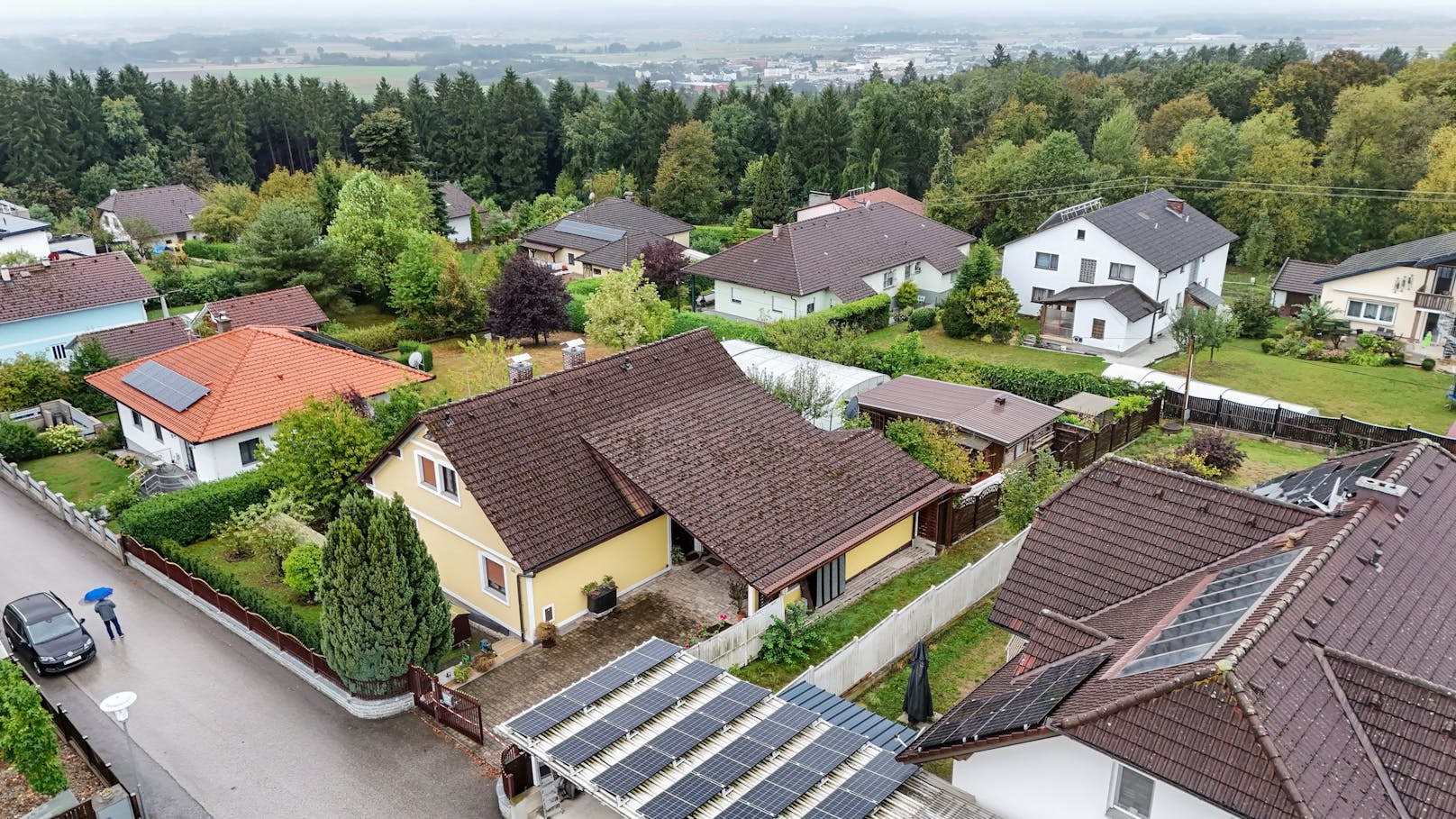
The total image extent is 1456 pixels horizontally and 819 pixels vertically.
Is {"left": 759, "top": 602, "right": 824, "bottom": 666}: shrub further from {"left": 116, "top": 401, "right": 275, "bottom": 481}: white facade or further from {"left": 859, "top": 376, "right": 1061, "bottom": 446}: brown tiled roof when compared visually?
{"left": 116, "top": 401, "right": 275, "bottom": 481}: white facade

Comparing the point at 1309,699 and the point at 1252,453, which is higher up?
the point at 1309,699

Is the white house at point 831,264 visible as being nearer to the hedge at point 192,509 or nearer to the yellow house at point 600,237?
the yellow house at point 600,237

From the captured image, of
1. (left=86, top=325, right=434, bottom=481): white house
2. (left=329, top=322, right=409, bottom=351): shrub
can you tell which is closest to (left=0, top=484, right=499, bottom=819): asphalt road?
(left=86, top=325, right=434, bottom=481): white house

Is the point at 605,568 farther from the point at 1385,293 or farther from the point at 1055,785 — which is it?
the point at 1385,293

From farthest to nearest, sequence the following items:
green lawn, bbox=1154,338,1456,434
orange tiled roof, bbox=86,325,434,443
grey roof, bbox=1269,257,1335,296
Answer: grey roof, bbox=1269,257,1335,296 → green lawn, bbox=1154,338,1456,434 → orange tiled roof, bbox=86,325,434,443

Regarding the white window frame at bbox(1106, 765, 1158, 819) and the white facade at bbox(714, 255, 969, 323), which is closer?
the white window frame at bbox(1106, 765, 1158, 819)

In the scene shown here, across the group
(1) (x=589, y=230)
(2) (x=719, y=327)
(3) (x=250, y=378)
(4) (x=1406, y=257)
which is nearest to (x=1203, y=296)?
(4) (x=1406, y=257)

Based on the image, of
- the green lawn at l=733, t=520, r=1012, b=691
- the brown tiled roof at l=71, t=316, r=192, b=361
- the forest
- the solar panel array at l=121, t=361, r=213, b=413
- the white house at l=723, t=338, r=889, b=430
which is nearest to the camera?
the green lawn at l=733, t=520, r=1012, b=691
